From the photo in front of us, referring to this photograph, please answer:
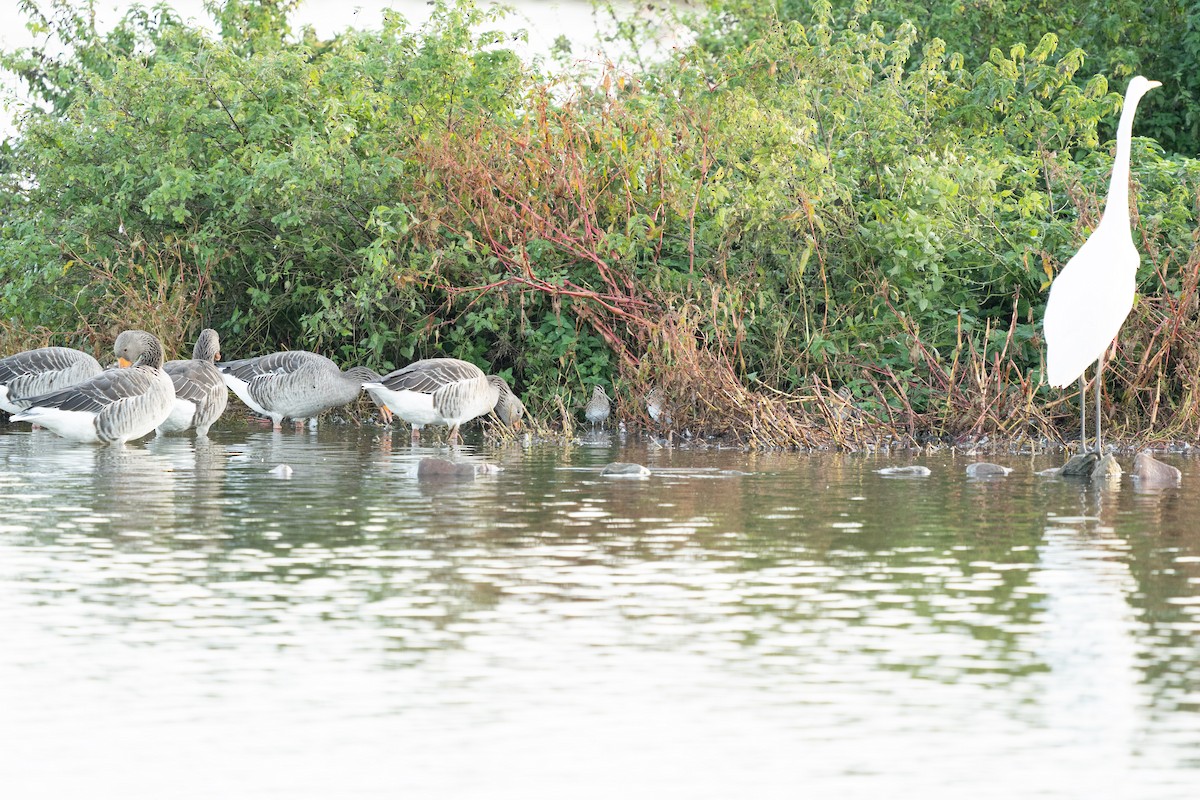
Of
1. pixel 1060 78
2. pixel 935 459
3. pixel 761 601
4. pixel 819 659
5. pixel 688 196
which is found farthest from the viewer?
pixel 1060 78

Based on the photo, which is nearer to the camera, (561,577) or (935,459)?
(561,577)

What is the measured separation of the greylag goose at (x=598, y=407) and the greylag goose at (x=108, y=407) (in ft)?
14.6

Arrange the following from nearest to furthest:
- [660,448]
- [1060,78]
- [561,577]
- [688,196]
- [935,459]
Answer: [561,577] → [935,459] → [660,448] → [688,196] → [1060,78]

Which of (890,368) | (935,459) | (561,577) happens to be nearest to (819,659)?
(561,577)

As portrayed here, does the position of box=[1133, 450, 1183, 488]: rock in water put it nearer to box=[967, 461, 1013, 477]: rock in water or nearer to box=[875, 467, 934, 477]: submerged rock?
box=[967, 461, 1013, 477]: rock in water

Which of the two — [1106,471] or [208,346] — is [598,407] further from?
[1106,471]

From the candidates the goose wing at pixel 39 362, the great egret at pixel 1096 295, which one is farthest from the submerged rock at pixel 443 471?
the goose wing at pixel 39 362

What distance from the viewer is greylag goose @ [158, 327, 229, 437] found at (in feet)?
61.1

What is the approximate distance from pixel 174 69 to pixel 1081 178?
9964mm

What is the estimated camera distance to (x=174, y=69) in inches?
856

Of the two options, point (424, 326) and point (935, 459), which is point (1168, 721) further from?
point (424, 326)

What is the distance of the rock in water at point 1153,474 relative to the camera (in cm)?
1374

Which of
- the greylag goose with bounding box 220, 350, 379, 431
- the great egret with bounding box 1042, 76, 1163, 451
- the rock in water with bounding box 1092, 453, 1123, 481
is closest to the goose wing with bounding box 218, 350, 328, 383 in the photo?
the greylag goose with bounding box 220, 350, 379, 431

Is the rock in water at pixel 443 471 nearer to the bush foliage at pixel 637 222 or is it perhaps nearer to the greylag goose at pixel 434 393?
the bush foliage at pixel 637 222
